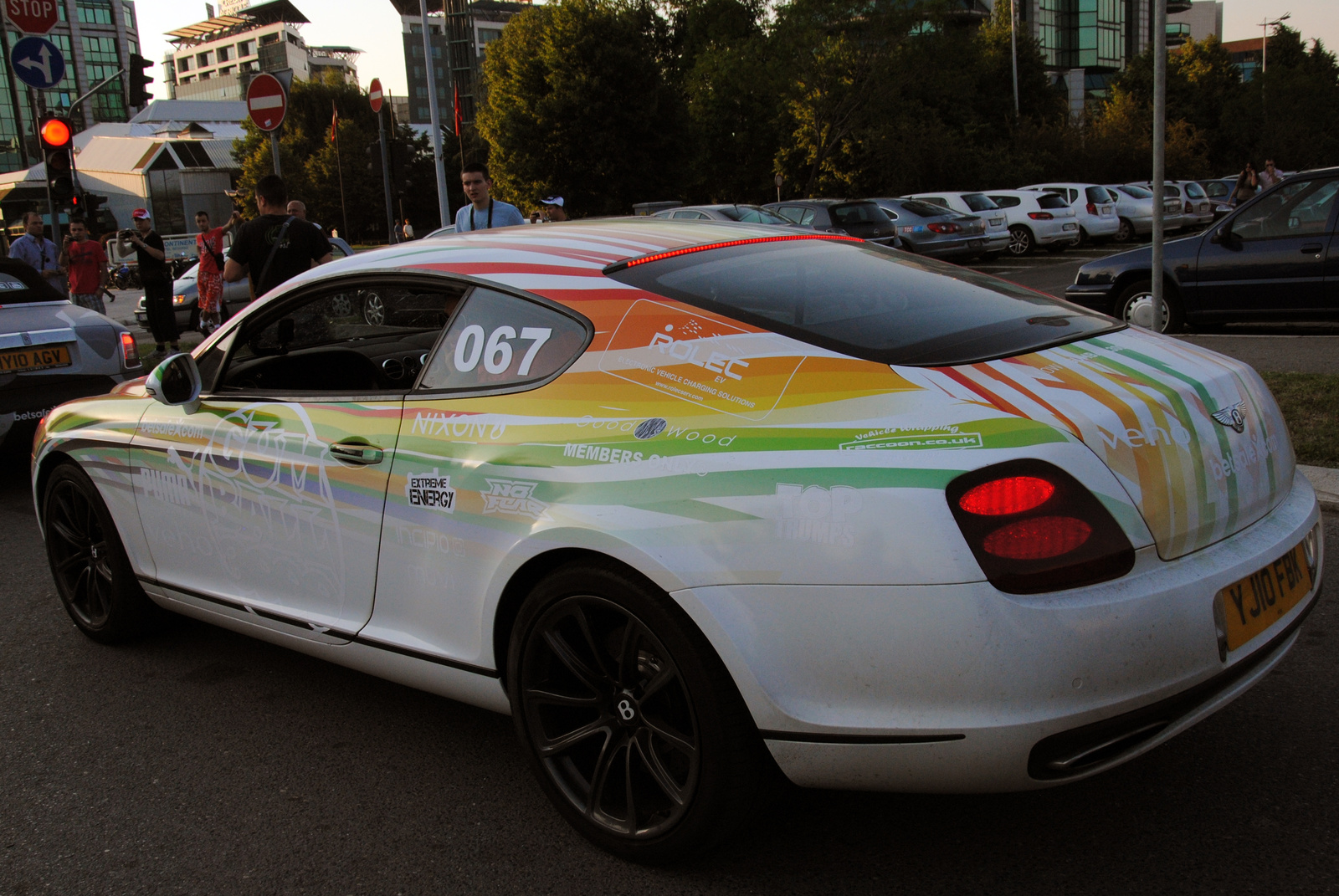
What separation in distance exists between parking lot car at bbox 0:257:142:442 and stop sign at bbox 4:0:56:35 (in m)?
6.30

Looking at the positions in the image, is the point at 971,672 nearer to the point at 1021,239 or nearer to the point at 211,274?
the point at 211,274

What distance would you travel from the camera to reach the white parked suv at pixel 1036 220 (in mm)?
25500

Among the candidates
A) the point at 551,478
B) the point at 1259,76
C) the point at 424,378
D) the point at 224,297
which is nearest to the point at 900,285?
the point at 551,478

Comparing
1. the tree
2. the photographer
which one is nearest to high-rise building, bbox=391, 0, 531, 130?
Result: the tree

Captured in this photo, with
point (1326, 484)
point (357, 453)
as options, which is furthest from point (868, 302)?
point (1326, 484)

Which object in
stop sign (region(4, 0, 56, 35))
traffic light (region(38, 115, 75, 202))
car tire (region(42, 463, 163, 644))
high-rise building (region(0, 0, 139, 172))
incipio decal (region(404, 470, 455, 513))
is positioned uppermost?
high-rise building (region(0, 0, 139, 172))

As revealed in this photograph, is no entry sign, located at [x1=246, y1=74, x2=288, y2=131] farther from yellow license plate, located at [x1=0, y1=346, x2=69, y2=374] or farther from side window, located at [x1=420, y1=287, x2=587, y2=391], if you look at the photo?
side window, located at [x1=420, y1=287, x2=587, y2=391]

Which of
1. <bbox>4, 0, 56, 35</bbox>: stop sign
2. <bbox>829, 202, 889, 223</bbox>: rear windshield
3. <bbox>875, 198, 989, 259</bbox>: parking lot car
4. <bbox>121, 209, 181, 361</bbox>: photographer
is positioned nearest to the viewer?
<bbox>4, 0, 56, 35</bbox>: stop sign

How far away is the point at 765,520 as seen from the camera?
218cm

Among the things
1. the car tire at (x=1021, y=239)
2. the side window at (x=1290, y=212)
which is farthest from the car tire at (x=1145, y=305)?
the car tire at (x=1021, y=239)

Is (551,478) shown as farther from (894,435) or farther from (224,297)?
(224,297)

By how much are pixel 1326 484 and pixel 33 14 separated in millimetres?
14046

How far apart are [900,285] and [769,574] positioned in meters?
1.11

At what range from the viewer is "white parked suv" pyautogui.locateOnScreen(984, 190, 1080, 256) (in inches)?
1004
